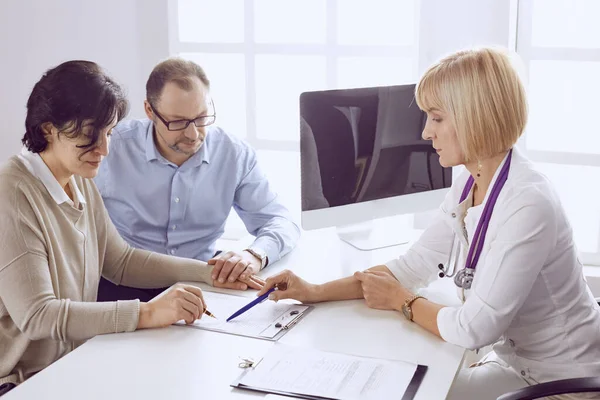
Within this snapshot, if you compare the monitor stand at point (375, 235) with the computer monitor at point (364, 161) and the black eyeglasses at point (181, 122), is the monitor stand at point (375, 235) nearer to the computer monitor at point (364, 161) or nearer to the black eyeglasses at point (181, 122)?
the computer monitor at point (364, 161)

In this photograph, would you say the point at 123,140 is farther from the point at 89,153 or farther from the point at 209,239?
the point at 89,153

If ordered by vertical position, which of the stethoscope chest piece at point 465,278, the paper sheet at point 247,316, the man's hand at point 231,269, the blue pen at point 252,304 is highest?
the stethoscope chest piece at point 465,278

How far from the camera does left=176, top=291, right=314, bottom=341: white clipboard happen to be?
1.84 metres

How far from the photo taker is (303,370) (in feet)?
5.32

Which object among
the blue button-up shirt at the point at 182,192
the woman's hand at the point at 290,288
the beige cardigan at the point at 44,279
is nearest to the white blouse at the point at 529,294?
the woman's hand at the point at 290,288

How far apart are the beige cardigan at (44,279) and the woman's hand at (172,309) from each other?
0.03 metres

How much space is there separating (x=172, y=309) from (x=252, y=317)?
0.21 metres

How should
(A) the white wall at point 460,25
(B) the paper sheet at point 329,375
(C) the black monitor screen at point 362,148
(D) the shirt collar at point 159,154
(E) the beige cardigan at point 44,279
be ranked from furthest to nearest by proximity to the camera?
(A) the white wall at point 460,25 → (D) the shirt collar at point 159,154 → (C) the black monitor screen at point 362,148 → (E) the beige cardigan at point 44,279 → (B) the paper sheet at point 329,375

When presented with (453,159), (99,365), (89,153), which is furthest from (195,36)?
(99,365)

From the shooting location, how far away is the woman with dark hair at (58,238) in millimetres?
1804

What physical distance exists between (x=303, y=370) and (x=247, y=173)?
121 centimetres

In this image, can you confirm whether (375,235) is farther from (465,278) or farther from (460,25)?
(460,25)

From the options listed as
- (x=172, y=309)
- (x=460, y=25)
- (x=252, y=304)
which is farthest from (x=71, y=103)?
(x=460, y=25)

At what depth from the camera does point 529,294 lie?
71.4 inches
